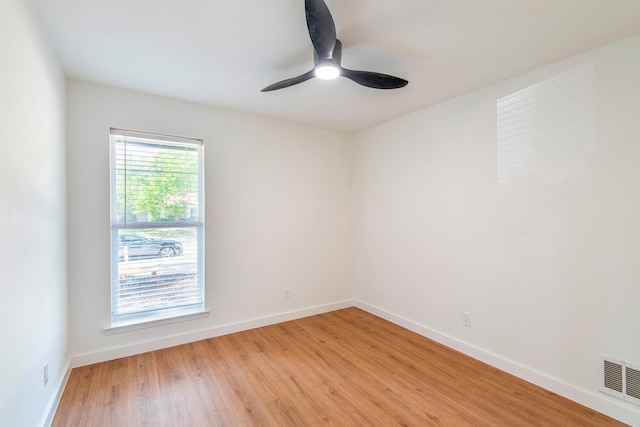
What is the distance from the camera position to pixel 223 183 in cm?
322

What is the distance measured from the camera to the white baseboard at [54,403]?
1.80 metres

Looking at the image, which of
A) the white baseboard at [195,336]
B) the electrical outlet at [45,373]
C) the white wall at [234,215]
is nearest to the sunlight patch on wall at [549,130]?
the white wall at [234,215]

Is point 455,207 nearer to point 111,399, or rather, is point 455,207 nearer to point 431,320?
point 431,320

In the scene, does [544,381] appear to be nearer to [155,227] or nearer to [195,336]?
[195,336]

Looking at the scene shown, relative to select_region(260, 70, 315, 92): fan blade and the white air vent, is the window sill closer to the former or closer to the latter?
select_region(260, 70, 315, 92): fan blade

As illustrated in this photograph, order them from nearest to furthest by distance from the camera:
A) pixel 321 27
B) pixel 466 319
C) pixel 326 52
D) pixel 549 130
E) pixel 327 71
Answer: pixel 321 27 < pixel 326 52 < pixel 327 71 < pixel 549 130 < pixel 466 319

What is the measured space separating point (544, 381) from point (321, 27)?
2907 mm

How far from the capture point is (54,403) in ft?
6.48

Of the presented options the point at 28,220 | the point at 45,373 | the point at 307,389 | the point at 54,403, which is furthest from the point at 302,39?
the point at 54,403

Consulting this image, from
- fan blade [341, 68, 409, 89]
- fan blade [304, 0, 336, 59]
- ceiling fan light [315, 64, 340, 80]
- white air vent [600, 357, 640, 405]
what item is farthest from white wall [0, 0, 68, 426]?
white air vent [600, 357, 640, 405]

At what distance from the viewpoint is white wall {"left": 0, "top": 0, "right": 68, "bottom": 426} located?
1.30 metres

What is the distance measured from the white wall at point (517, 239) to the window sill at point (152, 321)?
217cm

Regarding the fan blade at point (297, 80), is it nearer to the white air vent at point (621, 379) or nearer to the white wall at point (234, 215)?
the white wall at point (234, 215)

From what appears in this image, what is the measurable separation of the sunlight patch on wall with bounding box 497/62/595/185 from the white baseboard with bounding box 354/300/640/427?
4.91ft
